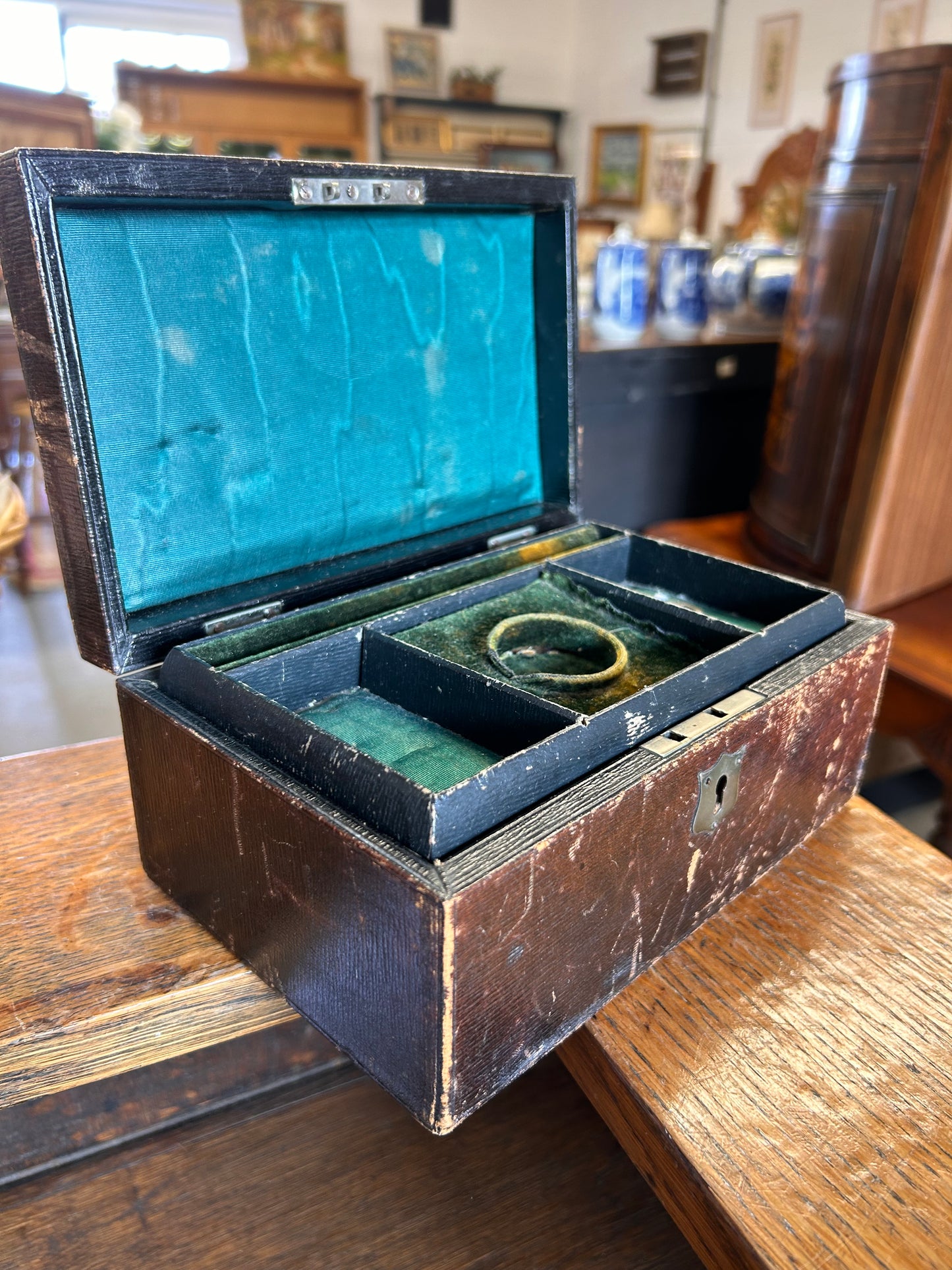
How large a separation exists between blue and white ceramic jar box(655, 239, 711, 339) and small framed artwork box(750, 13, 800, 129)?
13.9 feet

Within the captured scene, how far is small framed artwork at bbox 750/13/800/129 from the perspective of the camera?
521 centimetres

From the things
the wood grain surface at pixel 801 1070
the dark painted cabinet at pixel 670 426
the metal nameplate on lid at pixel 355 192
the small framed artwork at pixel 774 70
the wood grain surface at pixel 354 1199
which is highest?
the small framed artwork at pixel 774 70

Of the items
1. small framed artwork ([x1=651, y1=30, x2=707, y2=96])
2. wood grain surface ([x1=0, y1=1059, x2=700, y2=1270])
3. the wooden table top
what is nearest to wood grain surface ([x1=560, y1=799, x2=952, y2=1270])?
the wooden table top

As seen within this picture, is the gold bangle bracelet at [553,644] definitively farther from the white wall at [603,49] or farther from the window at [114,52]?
the window at [114,52]

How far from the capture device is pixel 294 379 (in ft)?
2.94

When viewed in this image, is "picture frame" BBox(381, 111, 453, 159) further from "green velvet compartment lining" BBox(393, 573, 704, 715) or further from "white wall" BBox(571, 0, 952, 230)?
"green velvet compartment lining" BBox(393, 573, 704, 715)

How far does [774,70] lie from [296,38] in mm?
3374

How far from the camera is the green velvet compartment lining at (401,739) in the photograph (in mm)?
753

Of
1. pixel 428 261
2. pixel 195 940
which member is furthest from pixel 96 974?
pixel 428 261

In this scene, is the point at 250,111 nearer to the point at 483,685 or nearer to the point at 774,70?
the point at 774,70

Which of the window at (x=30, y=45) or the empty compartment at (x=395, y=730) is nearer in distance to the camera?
the empty compartment at (x=395, y=730)

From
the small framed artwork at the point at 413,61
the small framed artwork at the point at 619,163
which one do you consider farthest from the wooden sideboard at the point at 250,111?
the small framed artwork at the point at 619,163

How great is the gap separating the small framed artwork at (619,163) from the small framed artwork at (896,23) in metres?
2.41

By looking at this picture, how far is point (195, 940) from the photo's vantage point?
79 centimetres
